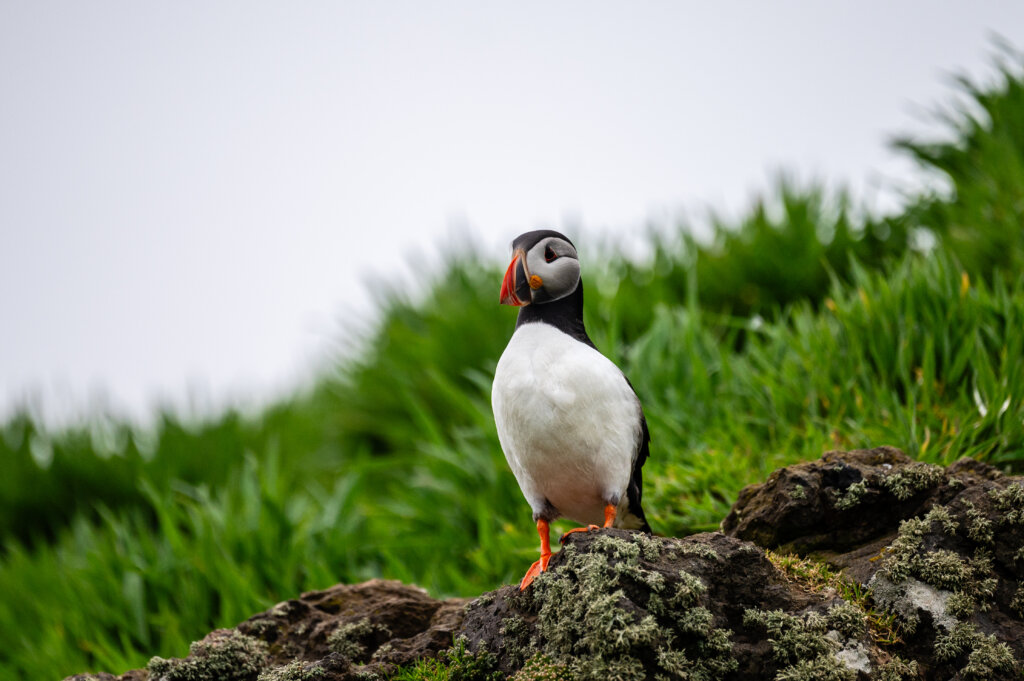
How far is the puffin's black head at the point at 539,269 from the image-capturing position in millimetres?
3715

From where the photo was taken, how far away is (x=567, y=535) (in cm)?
334

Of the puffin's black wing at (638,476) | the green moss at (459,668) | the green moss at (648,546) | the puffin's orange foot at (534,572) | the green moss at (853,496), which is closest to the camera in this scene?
the green moss at (648,546)

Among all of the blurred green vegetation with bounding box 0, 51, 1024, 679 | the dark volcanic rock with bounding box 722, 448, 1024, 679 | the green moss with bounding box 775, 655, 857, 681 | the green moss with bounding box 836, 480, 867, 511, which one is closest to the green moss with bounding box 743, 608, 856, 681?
the green moss with bounding box 775, 655, 857, 681

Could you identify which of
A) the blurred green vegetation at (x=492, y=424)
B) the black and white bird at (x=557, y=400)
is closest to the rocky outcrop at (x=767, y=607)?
the black and white bird at (x=557, y=400)

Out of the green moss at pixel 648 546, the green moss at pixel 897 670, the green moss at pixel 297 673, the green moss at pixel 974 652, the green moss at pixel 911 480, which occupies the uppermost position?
the green moss at pixel 648 546

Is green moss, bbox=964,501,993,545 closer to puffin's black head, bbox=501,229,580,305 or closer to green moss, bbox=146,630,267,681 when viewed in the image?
puffin's black head, bbox=501,229,580,305

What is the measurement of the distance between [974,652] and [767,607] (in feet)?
2.24

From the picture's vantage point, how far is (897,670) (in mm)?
3096

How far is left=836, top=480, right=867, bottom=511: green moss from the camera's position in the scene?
3664 mm

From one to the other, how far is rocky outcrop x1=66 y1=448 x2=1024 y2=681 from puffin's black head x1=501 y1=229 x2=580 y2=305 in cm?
100

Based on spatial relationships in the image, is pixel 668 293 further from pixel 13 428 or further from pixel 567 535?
pixel 13 428

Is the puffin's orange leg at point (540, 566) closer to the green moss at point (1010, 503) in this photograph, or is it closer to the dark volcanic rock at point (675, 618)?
the dark volcanic rock at point (675, 618)

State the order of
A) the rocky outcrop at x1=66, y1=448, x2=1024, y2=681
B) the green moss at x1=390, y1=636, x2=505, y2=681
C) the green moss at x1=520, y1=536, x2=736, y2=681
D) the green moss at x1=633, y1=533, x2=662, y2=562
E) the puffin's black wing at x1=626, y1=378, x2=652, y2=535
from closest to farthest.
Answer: the green moss at x1=520, y1=536, x2=736, y2=681 → the rocky outcrop at x1=66, y1=448, x2=1024, y2=681 → the green moss at x1=633, y1=533, x2=662, y2=562 → the green moss at x1=390, y1=636, x2=505, y2=681 → the puffin's black wing at x1=626, y1=378, x2=652, y2=535

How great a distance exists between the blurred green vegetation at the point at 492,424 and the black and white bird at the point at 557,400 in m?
1.35
